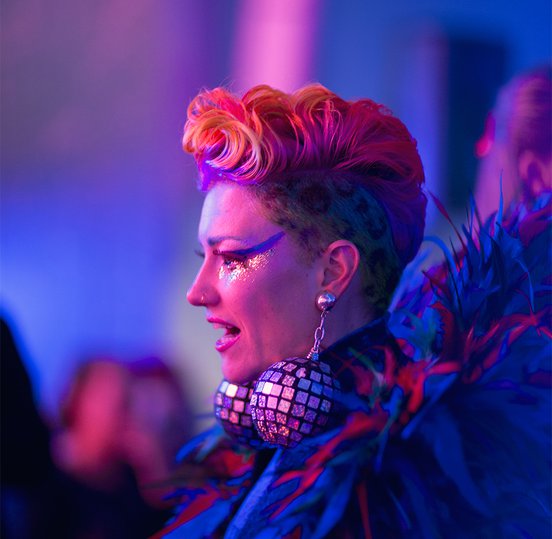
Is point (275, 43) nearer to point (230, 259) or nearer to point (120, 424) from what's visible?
point (230, 259)

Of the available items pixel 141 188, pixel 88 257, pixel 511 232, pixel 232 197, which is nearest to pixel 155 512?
pixel 88 257

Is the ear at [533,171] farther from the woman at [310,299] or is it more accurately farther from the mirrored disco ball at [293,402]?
the mirrored disco ball at [293,402]

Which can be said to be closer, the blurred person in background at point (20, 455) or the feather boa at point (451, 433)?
the feather boa at point (451, 433)

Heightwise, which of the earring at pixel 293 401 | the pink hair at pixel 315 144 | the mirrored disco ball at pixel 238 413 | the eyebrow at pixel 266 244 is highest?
the pink hair at pixel 315 144

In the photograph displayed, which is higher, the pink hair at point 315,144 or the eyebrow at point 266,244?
the pink hair at point 315,144

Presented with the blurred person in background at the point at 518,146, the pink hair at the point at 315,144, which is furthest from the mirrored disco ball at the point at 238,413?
the blurred person in background at the point at 518,146

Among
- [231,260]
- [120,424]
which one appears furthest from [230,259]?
[120,424]

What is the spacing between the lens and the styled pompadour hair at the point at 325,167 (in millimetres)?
864

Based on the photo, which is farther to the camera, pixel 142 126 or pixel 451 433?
pixel 142 126

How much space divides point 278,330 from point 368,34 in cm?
98

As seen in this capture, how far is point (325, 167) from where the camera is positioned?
0.87 m

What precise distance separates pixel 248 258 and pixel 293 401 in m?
0.20

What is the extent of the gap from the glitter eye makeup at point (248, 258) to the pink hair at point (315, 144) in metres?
0.09

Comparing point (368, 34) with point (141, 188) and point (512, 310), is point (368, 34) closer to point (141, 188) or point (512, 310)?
point (141, 188)
